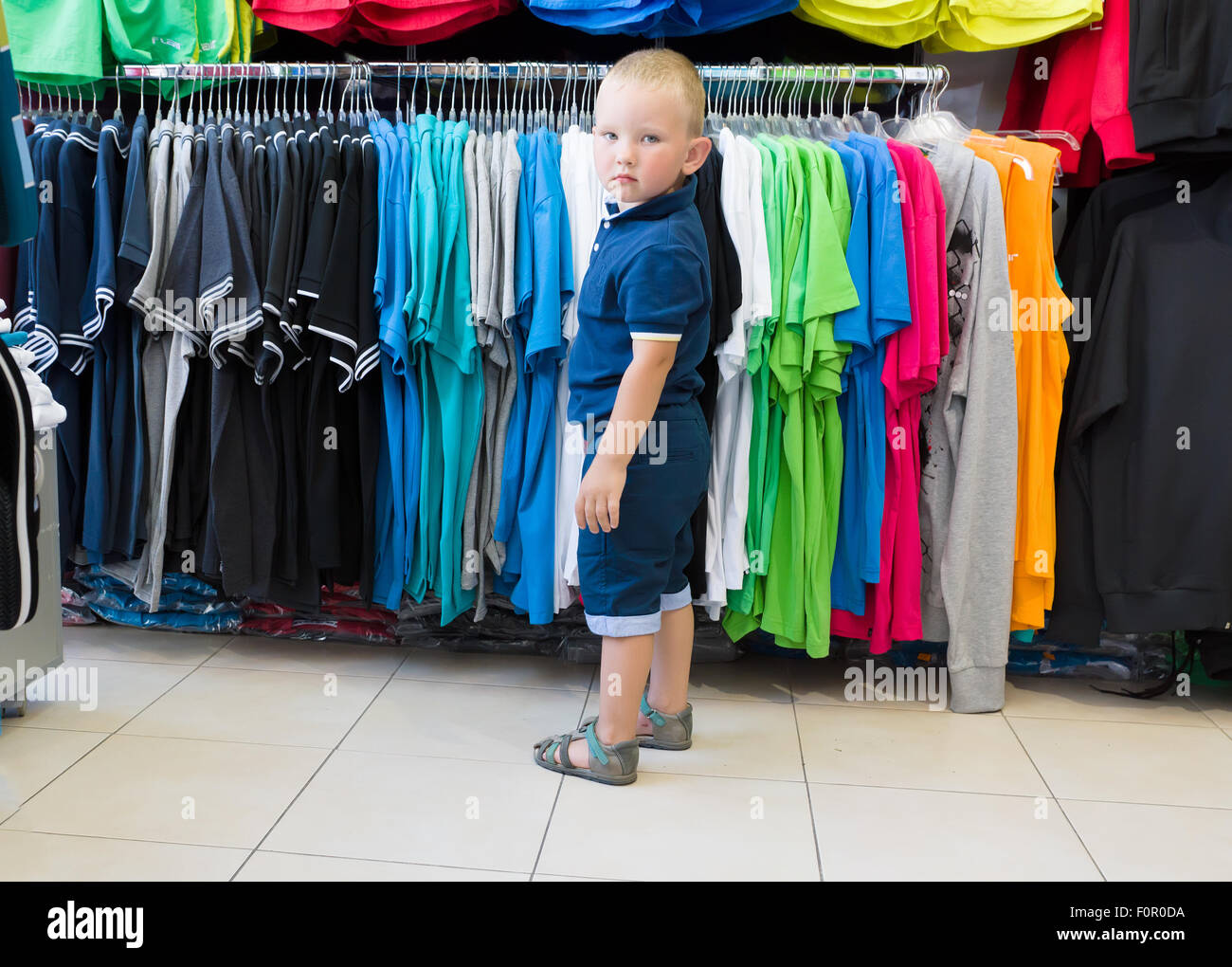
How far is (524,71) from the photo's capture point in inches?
101

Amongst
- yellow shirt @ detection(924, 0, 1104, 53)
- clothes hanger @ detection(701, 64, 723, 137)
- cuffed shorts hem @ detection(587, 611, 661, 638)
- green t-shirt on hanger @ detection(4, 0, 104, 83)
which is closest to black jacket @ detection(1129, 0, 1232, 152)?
yellow shirt @ detection(924, 0, 1104, 53)

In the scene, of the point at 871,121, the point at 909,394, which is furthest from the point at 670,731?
the point at 871,121

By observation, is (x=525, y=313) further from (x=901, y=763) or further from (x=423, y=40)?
(x=901, y=763)

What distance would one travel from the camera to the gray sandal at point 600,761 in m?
2.05

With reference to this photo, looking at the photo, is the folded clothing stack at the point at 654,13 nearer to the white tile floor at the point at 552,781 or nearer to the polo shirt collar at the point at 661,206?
the polo shirt collar at the point at 661,206

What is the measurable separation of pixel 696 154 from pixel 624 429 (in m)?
0.53

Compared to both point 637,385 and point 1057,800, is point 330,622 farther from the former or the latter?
point 1057,800

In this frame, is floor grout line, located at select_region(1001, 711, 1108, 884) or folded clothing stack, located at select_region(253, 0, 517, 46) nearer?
floor grout line, located at select_region(1001, 711, 1108, 884)

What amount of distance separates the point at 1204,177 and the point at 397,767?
2.22 metres

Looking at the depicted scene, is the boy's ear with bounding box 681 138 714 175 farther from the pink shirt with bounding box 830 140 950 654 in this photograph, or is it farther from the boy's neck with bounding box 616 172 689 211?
the pink shirt with bounding box 830 140 950 654

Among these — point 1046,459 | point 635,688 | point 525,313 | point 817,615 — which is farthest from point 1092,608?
point 525,313

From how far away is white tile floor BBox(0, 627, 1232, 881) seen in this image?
5.80 feet

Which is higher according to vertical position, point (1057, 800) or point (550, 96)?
point (550, 96)

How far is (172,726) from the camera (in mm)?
2266
